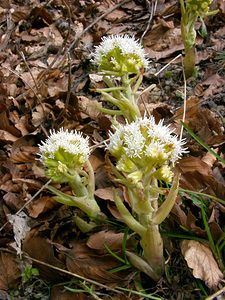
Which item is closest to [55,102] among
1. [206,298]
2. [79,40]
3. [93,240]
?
[79,40]

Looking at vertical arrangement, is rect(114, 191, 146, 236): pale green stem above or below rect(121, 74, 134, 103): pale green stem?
below

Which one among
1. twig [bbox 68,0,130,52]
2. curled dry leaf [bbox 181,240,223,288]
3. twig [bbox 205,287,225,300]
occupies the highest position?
twig [bbox 68,0,130,52]

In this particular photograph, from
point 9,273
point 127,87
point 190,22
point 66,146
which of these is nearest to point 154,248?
point 66,146

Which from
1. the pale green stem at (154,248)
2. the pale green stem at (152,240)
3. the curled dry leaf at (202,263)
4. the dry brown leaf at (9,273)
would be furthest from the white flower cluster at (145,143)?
the dry brown leaf at (9,273)

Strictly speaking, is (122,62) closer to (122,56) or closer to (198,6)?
(122,56)

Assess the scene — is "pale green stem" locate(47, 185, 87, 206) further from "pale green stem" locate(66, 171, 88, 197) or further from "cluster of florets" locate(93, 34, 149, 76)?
"cluster of florets" locate(93, 34, 149, 76)

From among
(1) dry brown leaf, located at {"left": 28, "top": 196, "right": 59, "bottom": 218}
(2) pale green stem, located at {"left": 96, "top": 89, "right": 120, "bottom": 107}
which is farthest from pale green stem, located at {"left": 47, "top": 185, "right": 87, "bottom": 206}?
(2) pale green stem, located at {"left": 96, "top": 89, "right": 120, "bottom": 107}

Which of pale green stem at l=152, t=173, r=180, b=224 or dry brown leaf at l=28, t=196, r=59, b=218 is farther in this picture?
dry brown leaf at l=28, t=196, r=59, b=218

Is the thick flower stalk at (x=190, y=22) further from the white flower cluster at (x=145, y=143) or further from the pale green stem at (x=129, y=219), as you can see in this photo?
the pale green stem at (x=129, y=219)
